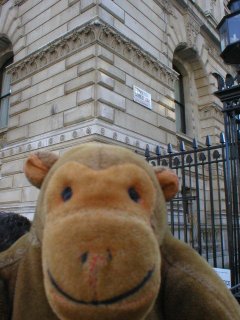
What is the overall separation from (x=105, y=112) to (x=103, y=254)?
603cm

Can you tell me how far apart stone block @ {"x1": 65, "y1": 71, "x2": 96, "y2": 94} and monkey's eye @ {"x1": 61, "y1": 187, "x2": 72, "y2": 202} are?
6.11 meters

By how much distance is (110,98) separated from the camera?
23.2 ft

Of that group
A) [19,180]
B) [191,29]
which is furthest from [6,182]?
[191,29]

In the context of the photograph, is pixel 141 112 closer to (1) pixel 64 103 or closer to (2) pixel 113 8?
(1) pixel 64 103

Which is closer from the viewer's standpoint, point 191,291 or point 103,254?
point 103,254

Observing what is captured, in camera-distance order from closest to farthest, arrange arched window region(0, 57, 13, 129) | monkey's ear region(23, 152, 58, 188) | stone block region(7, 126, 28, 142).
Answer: monkey's ear region(23, 152, 58, 188)
stone block region(7, 126, 28, 142)
arched window region(0, 57, 13, 129)

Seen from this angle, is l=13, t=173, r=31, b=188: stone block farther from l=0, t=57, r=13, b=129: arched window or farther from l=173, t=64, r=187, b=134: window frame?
l=173, t=64, r=187, b=134: window frame

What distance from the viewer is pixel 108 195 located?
3.28 feet

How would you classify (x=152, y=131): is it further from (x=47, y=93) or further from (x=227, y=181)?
(x=227, y=181)

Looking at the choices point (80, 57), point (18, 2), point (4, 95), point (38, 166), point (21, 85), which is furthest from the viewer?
point (4, 95)

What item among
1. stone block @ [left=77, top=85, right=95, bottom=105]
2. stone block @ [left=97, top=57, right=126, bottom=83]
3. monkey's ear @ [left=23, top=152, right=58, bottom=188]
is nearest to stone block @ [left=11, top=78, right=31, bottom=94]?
stone block @ [left=77, top=85, right=95, bottom=105]

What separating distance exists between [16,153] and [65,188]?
25.3 feet

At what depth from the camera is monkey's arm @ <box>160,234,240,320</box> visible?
115cm

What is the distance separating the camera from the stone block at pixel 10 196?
792 centimetres
